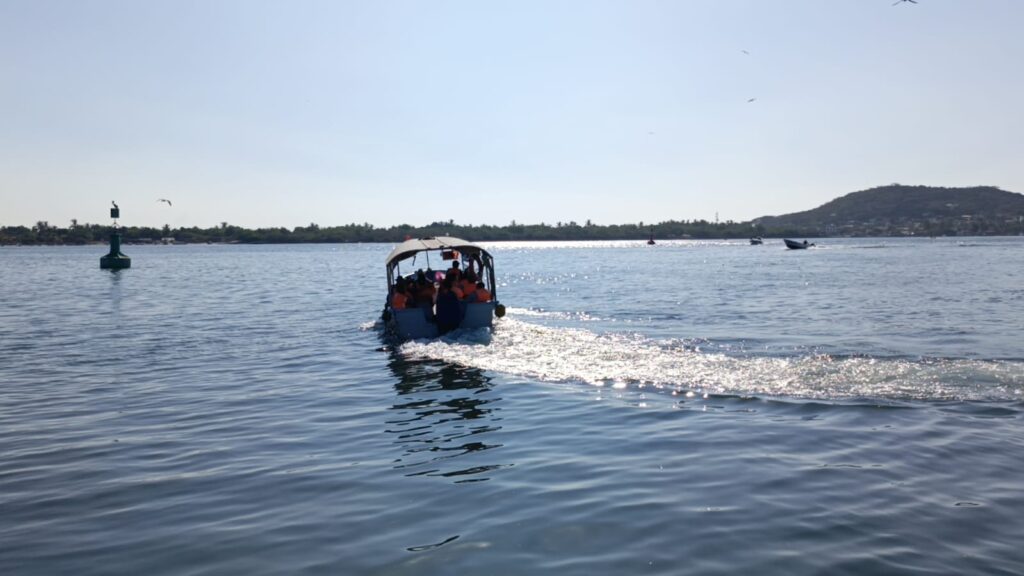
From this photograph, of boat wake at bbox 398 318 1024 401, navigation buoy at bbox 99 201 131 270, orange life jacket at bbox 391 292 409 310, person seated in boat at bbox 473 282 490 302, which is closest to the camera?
boat wake at bbox 398 318 1024 401

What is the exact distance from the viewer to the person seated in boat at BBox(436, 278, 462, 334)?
21.0 meters

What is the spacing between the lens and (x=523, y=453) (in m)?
9.66

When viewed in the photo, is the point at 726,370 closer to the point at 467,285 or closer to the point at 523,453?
the point at 523,453

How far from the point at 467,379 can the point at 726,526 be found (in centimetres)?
914

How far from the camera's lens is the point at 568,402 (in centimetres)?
1273

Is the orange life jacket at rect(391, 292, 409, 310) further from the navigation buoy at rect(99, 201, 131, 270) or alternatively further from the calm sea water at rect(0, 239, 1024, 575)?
the navigation buoy at rect(99, 201, 131, 270)

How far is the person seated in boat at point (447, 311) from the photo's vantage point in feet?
68.8

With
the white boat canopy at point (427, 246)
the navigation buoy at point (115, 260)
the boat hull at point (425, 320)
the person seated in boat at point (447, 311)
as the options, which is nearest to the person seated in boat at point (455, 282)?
the person seated in boat at point (447, 311)

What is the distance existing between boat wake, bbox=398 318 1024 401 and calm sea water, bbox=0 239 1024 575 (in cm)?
9

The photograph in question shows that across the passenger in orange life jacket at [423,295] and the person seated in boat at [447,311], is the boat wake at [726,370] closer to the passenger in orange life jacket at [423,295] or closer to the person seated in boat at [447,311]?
the person seated in boat at [447,311]

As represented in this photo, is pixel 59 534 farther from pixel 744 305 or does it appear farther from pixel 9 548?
pixel 744 305

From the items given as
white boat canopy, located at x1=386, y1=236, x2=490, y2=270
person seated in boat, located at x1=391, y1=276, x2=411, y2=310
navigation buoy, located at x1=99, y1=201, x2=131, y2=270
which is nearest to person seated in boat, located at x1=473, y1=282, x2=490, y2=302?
white boat canopy, located at x1=386, y1=236, x2=490, y2=270

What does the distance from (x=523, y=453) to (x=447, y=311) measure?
459 inches

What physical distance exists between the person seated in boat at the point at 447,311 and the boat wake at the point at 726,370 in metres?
0.84
